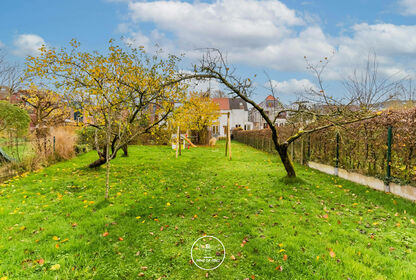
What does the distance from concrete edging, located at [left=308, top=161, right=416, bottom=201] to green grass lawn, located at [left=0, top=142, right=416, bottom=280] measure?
36 centimetres

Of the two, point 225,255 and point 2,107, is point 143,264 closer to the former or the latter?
point 225,255

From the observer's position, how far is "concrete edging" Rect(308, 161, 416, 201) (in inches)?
230

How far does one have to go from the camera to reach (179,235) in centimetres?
402

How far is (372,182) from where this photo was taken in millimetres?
6855

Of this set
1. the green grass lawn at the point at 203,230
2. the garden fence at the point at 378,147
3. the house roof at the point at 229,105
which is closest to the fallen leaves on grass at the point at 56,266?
the green grass lawn at the point at 203,230

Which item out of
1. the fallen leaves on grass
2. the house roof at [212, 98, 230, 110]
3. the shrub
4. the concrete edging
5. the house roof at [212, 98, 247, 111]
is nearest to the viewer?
the fallen leaves on grass

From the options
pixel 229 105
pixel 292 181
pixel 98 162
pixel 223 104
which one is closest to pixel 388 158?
pixel 292 181

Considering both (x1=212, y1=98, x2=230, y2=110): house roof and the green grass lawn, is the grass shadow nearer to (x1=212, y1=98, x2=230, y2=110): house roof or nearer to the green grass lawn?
the green grass lawn

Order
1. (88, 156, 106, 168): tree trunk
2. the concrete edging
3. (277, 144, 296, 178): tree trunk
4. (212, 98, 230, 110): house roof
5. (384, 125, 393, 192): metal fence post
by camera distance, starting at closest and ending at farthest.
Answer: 1. the concrete edging
2. (384, 125, 393, 192): metal fence post
3. (277, 144, 296, 178): tree trunk
4. (88, 156, 106, 168): tree trunk
5. (212, 98, 230, 110): house roof

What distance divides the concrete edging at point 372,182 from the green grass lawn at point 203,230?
0.36 metres


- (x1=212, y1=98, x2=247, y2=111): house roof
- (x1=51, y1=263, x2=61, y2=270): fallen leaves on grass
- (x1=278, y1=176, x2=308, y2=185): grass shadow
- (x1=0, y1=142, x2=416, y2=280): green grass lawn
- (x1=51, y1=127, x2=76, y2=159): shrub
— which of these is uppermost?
(x1=212, y1=98, x2=247, y2=111): house roof

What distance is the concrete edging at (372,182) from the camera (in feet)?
19.2

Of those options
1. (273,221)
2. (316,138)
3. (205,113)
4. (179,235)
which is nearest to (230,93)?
(273,221)

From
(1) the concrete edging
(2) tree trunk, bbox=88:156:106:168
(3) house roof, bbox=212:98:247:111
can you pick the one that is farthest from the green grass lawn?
(3) house roof, bbox=212:98:247:111
